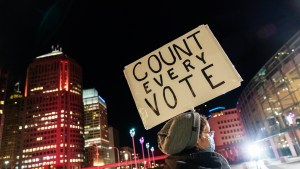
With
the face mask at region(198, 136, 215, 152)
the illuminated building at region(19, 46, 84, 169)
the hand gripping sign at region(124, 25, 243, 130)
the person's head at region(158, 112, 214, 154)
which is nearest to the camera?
the person's head at region(158, 112, 214, 154)

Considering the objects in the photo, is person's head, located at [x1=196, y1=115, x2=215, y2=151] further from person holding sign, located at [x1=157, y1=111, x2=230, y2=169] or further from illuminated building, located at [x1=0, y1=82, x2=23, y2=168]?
illuminated building, located at [x1=0, y1=82, x2=23, y2=168]

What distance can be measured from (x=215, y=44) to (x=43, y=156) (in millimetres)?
153054

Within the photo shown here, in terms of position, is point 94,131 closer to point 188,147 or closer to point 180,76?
point 180,76

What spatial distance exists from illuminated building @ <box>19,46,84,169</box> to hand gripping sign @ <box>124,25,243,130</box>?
14445cm

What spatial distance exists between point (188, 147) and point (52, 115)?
158722 mm

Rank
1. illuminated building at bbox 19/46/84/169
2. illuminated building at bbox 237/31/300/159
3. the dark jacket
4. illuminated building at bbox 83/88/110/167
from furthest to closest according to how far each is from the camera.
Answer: illuminated building at bbox 83/88/110/167 → illuminated building at bbox 19/46/84/169 → illuminated building at bbox 237/31/300/159 → the dark jacket

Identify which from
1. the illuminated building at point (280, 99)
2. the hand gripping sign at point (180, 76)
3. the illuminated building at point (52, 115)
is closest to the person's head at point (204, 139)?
the hand gripping sign at point (180, 76)

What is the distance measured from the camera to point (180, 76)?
11.8ft

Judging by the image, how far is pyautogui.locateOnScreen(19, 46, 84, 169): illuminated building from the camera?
140 meters

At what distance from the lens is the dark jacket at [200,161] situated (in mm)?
1883

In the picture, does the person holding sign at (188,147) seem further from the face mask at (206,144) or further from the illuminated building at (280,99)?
the illuminated building at (280,99)

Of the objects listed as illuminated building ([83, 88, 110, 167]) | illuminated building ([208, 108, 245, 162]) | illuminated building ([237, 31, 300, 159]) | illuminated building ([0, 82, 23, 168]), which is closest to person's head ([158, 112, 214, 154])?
illuminated building ([237, 31, 300, 159])

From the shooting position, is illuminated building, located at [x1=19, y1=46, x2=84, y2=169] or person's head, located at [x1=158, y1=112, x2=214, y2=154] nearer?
person's head, located at [x1=158, y1=112, x2=214, y2=154]

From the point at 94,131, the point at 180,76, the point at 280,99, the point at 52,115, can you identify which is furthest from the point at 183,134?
the point at 94,131
